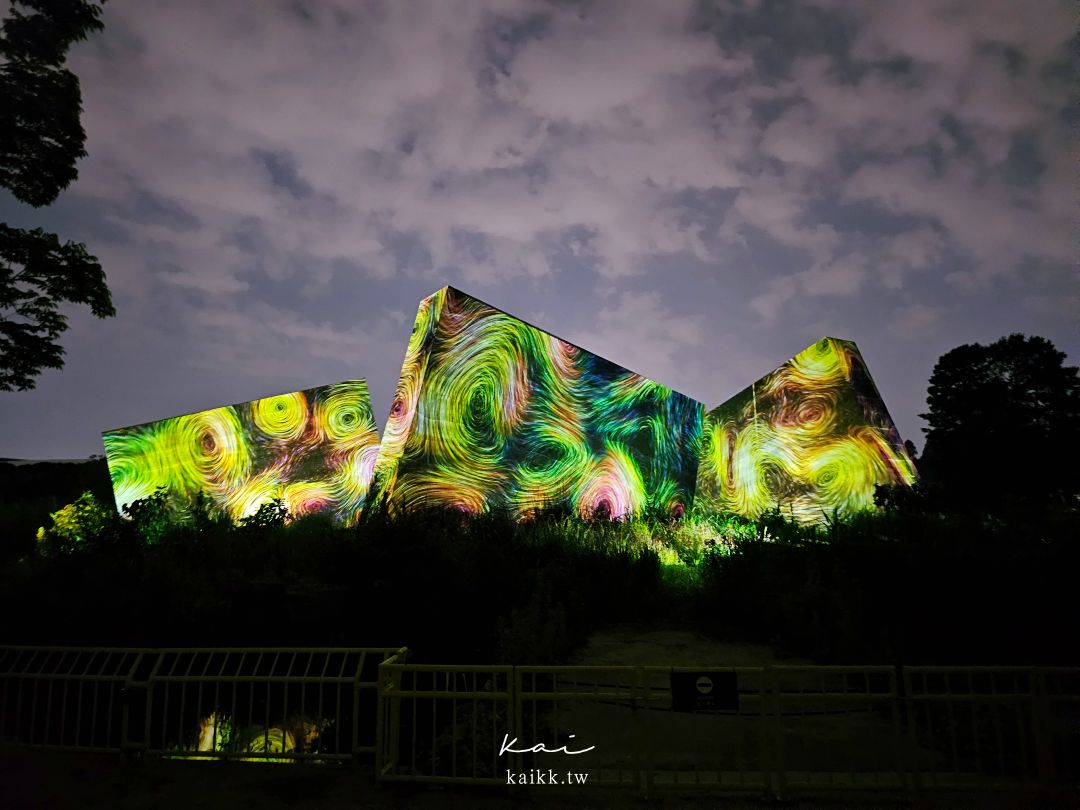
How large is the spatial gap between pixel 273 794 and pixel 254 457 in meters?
14.8

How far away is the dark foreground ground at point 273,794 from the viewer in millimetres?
5117

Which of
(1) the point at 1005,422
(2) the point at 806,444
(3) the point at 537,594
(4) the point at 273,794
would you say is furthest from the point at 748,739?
(1) the point at 1005,422

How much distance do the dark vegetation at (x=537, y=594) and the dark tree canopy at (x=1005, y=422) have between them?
1541cm

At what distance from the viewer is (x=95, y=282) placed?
49.0ft

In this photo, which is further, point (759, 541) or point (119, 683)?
point (759, 541)

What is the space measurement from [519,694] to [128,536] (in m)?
9.05

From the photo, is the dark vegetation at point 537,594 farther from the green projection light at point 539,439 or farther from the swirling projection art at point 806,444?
the swirling projection art at point 806,444

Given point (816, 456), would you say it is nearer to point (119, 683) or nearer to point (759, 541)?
point (759, 541)

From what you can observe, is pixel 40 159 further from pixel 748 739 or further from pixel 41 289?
pixel 748 739

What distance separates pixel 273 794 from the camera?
17.9 feet

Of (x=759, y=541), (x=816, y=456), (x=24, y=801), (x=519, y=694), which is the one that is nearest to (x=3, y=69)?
(x=24, y=801)

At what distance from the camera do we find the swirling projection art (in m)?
18.8

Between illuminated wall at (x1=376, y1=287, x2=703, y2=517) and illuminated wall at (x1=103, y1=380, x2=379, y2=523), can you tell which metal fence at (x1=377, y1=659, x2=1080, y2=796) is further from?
illuminated wall at (x1=103, y1=380, x2=379, y2=523)

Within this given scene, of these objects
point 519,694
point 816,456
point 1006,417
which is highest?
point 1006,417
